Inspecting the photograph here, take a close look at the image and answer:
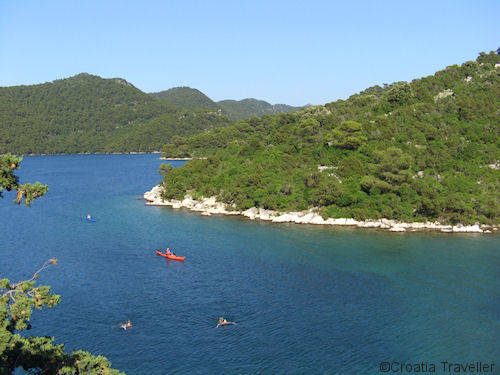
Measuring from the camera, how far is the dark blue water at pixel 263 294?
102 feet

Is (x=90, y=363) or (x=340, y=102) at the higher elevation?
(x=340, y=102)

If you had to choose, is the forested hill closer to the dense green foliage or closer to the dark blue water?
the dark blue water

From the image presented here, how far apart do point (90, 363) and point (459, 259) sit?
47011 millimetres

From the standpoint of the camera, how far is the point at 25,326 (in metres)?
16.7

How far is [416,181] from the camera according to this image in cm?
7275

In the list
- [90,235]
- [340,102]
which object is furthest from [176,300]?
[340,102]

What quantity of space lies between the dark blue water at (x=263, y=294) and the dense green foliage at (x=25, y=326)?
12.3 metres

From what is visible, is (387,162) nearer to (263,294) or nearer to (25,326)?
(263,294)

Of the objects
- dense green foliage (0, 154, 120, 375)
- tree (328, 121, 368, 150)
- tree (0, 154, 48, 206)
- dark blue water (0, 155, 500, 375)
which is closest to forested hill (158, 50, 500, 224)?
tree (328, 121, 368, 150)

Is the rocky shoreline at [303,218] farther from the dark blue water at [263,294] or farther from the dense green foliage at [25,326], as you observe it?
the dense green foliage at [25,326]

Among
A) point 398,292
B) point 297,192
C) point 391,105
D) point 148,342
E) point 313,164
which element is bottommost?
point 148,342

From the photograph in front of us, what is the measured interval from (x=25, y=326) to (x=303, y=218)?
193 feet

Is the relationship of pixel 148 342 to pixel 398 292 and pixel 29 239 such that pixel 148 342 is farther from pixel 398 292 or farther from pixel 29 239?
pixel 29 239

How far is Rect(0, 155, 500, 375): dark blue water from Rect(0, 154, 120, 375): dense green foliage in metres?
12.3
